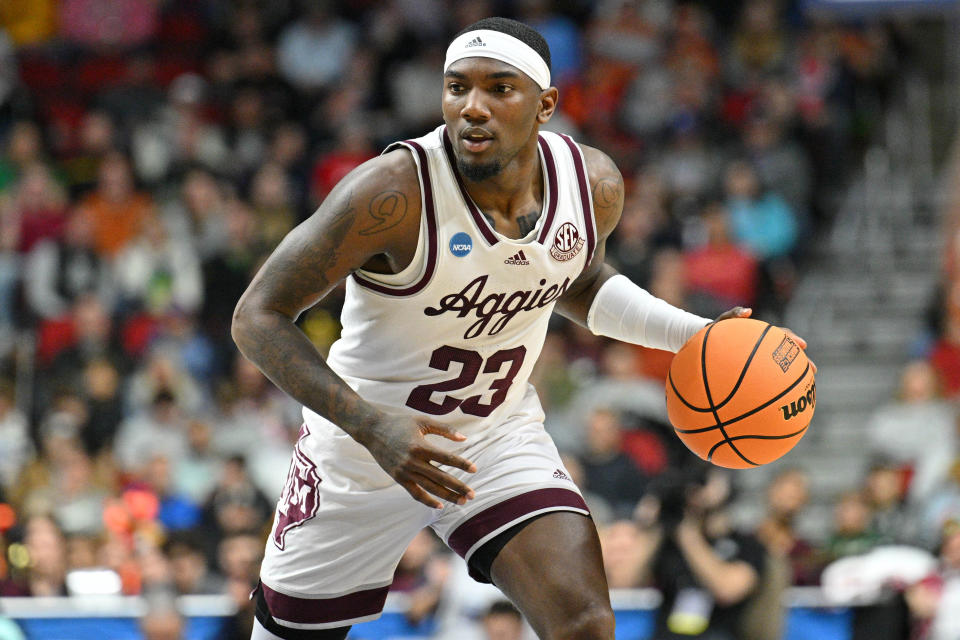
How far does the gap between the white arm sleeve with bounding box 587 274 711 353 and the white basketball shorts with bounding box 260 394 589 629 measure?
0.46 metres

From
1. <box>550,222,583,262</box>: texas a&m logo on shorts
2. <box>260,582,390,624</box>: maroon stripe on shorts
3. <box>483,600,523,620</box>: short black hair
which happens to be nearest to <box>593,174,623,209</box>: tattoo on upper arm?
<box>550,222,583,262</box>: texas a&m logo on shorts

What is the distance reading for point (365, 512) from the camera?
4.74 meters

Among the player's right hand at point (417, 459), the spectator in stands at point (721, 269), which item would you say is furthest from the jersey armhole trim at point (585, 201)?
the spectator in stands at point (721, 269)

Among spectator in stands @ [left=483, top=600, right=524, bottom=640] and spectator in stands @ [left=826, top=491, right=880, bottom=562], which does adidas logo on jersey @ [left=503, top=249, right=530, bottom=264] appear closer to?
spectator in stands @ [left=483, top=600, right=524, bottom=640]

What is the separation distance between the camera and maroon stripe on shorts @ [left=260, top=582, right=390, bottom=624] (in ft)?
16.1

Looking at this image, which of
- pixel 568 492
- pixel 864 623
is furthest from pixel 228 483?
pixel 568 492

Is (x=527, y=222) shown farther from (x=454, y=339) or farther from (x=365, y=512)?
(x=365, y=512)

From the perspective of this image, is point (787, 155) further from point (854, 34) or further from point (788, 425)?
point (788, 425)

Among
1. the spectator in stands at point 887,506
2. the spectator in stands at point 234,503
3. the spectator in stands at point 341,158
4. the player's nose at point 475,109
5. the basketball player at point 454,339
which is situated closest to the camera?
the basketball player at point 454,339

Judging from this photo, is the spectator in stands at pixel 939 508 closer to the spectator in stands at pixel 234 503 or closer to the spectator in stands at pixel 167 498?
the spectator in stands at pixel 234 503

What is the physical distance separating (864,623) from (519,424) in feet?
11.6

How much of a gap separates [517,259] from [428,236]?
34 cm

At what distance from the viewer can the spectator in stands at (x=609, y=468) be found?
9172 millimetres

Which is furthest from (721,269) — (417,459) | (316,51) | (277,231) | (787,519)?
(417,459)
